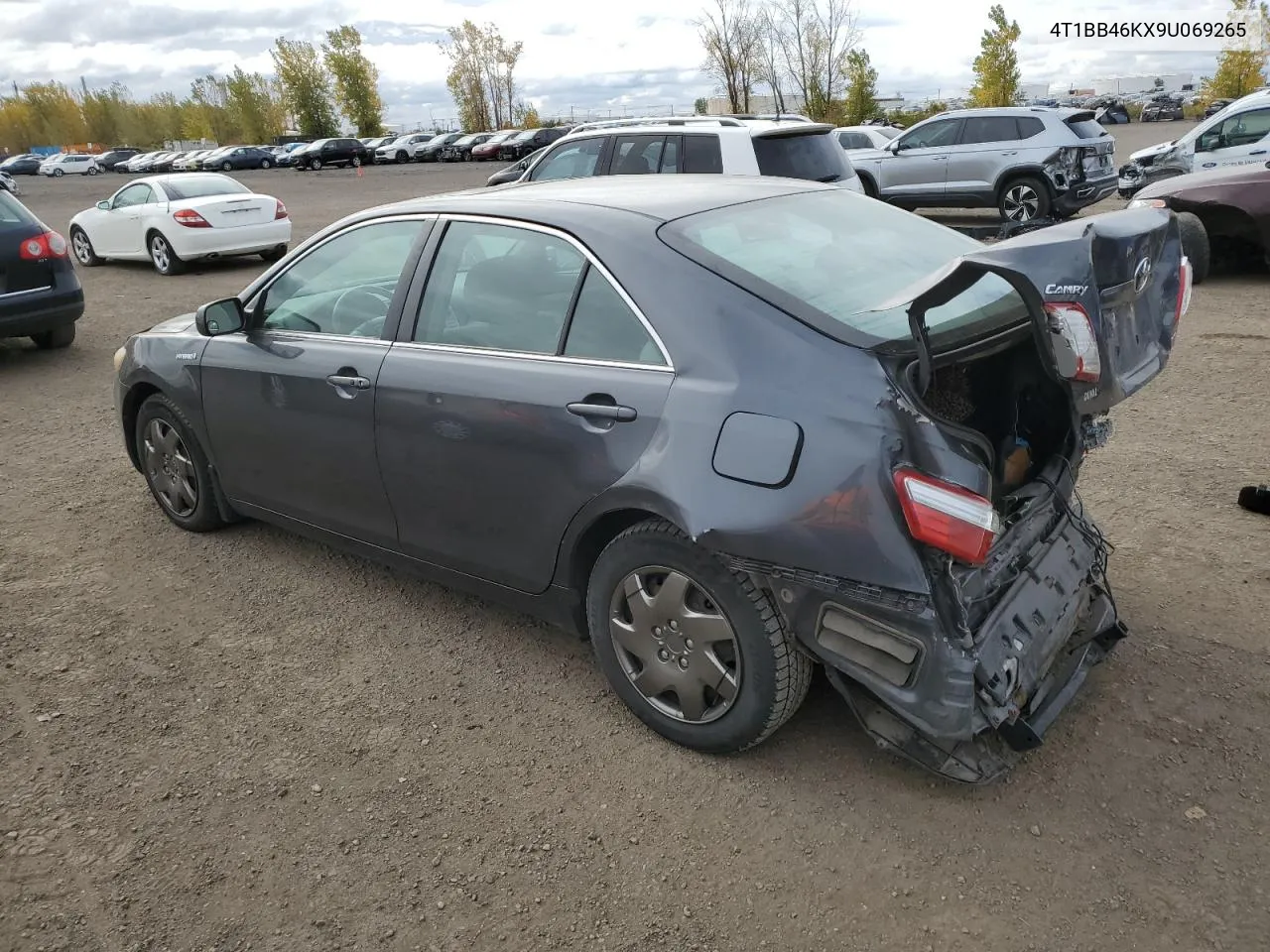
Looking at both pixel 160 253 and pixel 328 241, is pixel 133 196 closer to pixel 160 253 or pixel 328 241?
pixel 160 253

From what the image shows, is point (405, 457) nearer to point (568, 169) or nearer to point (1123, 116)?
point (568, 169)

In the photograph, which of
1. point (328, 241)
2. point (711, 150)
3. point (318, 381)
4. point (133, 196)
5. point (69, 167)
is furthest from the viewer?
point (69, 167)

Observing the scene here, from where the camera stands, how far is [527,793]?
115 inches

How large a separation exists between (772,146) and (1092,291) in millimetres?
6662

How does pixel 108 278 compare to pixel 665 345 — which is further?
pixel 108 278

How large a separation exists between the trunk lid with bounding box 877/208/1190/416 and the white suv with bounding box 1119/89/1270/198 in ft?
38.9

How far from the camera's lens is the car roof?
3238mm

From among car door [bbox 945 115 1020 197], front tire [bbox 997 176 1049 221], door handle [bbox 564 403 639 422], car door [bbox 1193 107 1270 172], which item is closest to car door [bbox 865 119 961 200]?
car door [bbox 945 115 1020 197]

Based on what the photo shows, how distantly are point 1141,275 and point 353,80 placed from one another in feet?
282

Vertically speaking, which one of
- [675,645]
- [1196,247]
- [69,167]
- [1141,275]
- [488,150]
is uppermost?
[69,167]

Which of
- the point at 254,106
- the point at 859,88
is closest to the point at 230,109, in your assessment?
the point at 254,106

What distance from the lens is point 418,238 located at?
11.7ft

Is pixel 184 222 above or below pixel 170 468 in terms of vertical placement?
above

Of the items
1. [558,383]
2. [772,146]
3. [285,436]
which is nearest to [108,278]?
[772,146]
